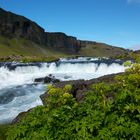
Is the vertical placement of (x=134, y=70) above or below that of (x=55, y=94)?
above

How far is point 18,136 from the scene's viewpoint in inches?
341

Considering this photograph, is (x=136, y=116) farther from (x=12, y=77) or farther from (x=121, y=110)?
(x=12, y=77)

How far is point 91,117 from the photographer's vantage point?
323 inches

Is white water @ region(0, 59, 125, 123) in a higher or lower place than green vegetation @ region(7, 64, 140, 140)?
lower

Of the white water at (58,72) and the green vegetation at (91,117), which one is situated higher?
the green vegetation at (91,117)

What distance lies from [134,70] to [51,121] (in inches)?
85.9

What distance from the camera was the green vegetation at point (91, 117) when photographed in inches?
310

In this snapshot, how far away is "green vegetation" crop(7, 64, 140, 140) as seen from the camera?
7.87 metres

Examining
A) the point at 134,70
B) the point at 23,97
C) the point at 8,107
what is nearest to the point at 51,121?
the point at 134,70

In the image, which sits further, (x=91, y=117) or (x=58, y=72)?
(x=58, y=72)

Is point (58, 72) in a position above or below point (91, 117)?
below

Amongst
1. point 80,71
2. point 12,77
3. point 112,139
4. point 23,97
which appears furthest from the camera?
point 80,71

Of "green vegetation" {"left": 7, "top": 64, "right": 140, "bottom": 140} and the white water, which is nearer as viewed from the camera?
"green vegetation" {"left": 7, "top": 64, "right": 140, "bottom": 140}

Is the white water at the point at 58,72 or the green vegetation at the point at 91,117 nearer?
the green vegetation at the point at 91,117
